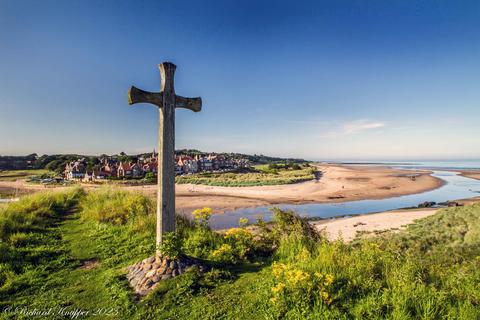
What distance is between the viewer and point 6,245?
6438 mm

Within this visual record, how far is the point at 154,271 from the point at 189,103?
3520 mm

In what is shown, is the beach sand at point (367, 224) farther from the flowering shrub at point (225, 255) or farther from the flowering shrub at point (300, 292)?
the flowering shrub at point (300, 292)

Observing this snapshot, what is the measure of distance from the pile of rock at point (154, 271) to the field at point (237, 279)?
174 mm

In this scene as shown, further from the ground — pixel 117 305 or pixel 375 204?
pixel 117 305

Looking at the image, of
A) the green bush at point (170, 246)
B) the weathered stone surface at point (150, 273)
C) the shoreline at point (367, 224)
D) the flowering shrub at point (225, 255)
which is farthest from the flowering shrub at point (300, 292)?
the shoreline at point (367, 224)

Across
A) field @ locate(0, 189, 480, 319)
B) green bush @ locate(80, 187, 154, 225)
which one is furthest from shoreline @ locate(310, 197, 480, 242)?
green bush @ locate(80, 187, 154, 225)

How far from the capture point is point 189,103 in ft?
17.5

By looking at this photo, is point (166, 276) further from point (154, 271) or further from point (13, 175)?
point (13, 175)

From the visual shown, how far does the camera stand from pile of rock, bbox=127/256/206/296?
14.3 feet

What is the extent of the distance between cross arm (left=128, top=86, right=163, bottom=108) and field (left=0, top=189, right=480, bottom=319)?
3.36 metres

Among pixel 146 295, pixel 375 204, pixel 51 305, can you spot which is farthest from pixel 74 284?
pixel 375 204

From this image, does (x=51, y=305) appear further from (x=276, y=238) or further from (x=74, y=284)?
(x=276, y=238)

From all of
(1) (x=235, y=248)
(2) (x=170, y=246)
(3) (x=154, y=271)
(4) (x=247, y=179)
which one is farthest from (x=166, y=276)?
(4) (x=247, y=179)

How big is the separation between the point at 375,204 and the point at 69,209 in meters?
26.5
